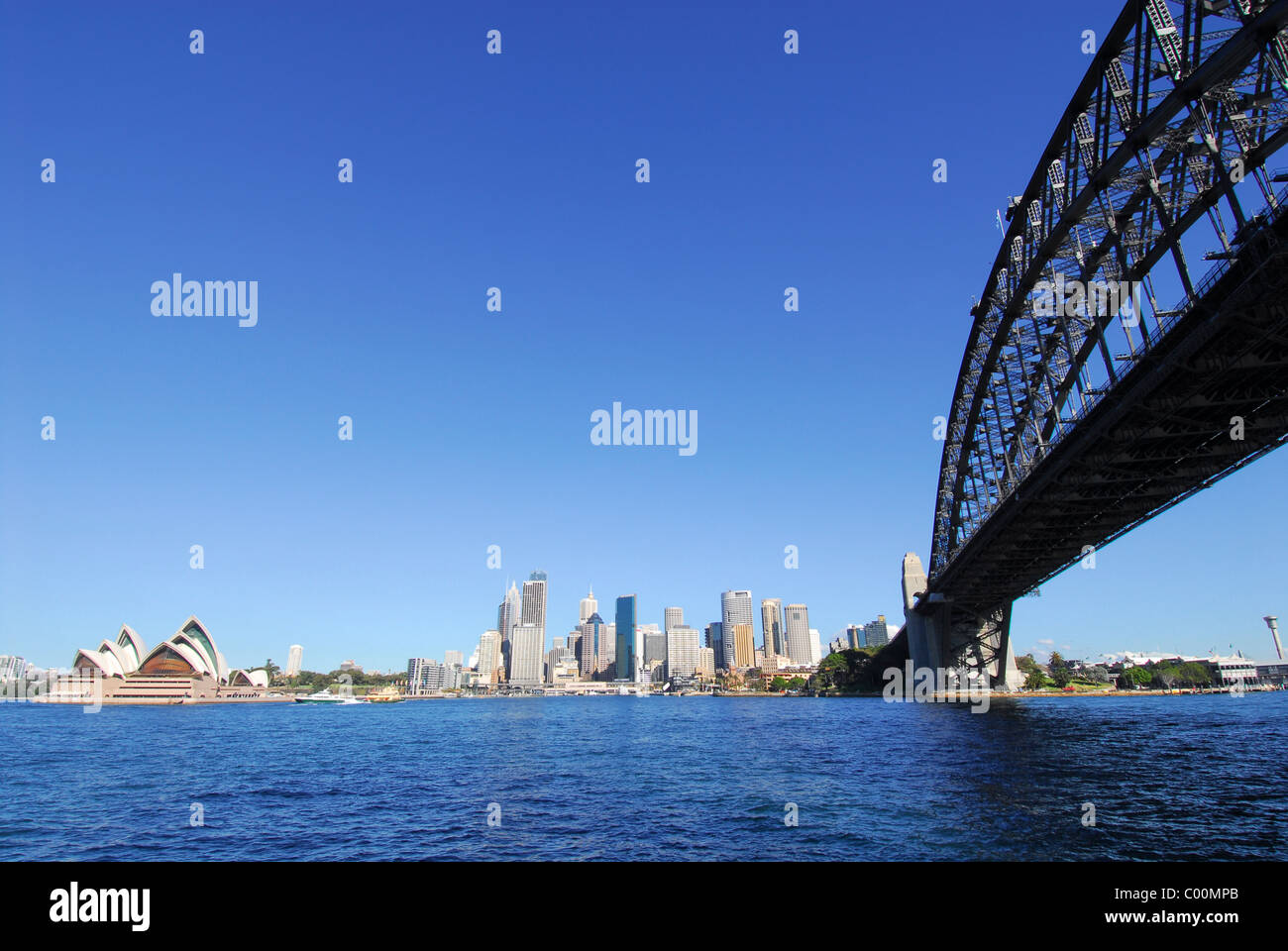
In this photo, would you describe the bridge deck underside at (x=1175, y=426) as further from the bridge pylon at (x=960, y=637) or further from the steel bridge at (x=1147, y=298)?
the bridge pylon at (x=960, y=637)

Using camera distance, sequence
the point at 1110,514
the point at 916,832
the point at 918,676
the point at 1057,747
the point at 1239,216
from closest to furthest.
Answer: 1. the point at 916,832
2. the point at 1239,216
3. the point at 1057,747
4. the point at 1110,514
5. the point at 918,676

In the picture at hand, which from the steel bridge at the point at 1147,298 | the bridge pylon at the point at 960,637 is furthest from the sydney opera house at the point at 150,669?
the steel bridge at the point at 1147,298

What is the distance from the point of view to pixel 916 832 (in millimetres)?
21188

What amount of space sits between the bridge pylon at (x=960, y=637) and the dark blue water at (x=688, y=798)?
39042 millimetres

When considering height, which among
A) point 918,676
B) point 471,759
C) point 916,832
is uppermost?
point 916,832

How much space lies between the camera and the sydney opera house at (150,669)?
16462 cm

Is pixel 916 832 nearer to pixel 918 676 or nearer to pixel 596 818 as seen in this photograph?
pixel 596 818

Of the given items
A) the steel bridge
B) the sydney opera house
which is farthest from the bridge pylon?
the sydney opera house
